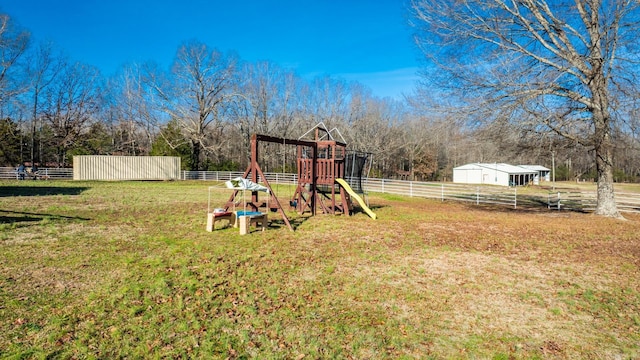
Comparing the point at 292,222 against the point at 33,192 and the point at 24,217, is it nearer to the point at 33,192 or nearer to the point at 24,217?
the point at 24,217

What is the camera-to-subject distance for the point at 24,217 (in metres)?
11.2

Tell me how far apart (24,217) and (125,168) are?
2471 centimetres

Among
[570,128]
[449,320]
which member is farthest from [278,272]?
[570,128]

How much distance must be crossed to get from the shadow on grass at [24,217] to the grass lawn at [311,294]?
456 mm

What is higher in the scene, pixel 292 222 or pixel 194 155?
pixel 194 155

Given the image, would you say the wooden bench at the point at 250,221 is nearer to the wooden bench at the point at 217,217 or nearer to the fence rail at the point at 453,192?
the wooden bench at the point at 217,217

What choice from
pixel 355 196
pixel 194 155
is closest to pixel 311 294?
pixel 355 196

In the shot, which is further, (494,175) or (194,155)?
(494,175)

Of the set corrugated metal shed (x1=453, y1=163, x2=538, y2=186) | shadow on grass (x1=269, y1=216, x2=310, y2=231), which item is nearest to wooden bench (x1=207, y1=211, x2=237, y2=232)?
shadow on grass (x1=269, y1=216, x2=310, y2=231)

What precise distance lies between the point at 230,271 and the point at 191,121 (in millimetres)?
35684

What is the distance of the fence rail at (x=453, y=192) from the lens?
21008 millimetres

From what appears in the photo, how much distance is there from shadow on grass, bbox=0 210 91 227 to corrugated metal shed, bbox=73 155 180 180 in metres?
22.8

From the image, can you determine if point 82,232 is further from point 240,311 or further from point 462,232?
point 462,232

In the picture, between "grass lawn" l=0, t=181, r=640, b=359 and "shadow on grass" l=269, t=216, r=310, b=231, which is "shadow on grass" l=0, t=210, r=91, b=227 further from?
"shadow on grass" l=269, t=216, r=310, b=231
